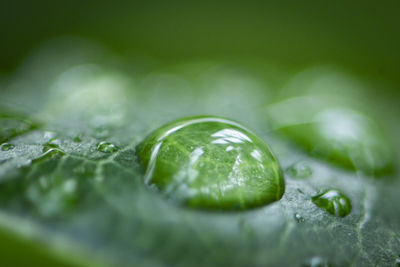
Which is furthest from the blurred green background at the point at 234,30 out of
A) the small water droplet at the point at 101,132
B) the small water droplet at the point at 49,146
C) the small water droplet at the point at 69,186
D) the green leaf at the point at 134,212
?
the small water droplet at the point at 69,186

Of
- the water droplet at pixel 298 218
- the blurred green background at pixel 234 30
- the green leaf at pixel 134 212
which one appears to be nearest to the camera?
the green leaf at pixel 134 212

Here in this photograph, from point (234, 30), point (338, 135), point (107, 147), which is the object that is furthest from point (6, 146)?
point (234, 30)

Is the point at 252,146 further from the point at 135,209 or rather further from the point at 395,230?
the point at 395,230

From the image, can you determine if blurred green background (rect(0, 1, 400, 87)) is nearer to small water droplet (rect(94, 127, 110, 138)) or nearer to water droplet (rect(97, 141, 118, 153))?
small water droplet (rect(94, 127, 110, 138))

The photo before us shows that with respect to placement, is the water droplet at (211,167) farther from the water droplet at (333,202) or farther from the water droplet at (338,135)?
the water droplet at (338,135)

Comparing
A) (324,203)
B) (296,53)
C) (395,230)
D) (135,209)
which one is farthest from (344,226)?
(296,53)

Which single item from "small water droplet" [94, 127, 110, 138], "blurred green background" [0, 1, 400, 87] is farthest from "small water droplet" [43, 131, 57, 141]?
"blurred green background" [0, 1, 400, 87]

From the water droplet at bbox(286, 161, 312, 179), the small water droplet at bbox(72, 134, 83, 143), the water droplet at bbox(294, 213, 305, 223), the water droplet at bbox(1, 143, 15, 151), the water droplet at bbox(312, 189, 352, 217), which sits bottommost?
the water droplet at bbox(312, 189, 352, 217)
